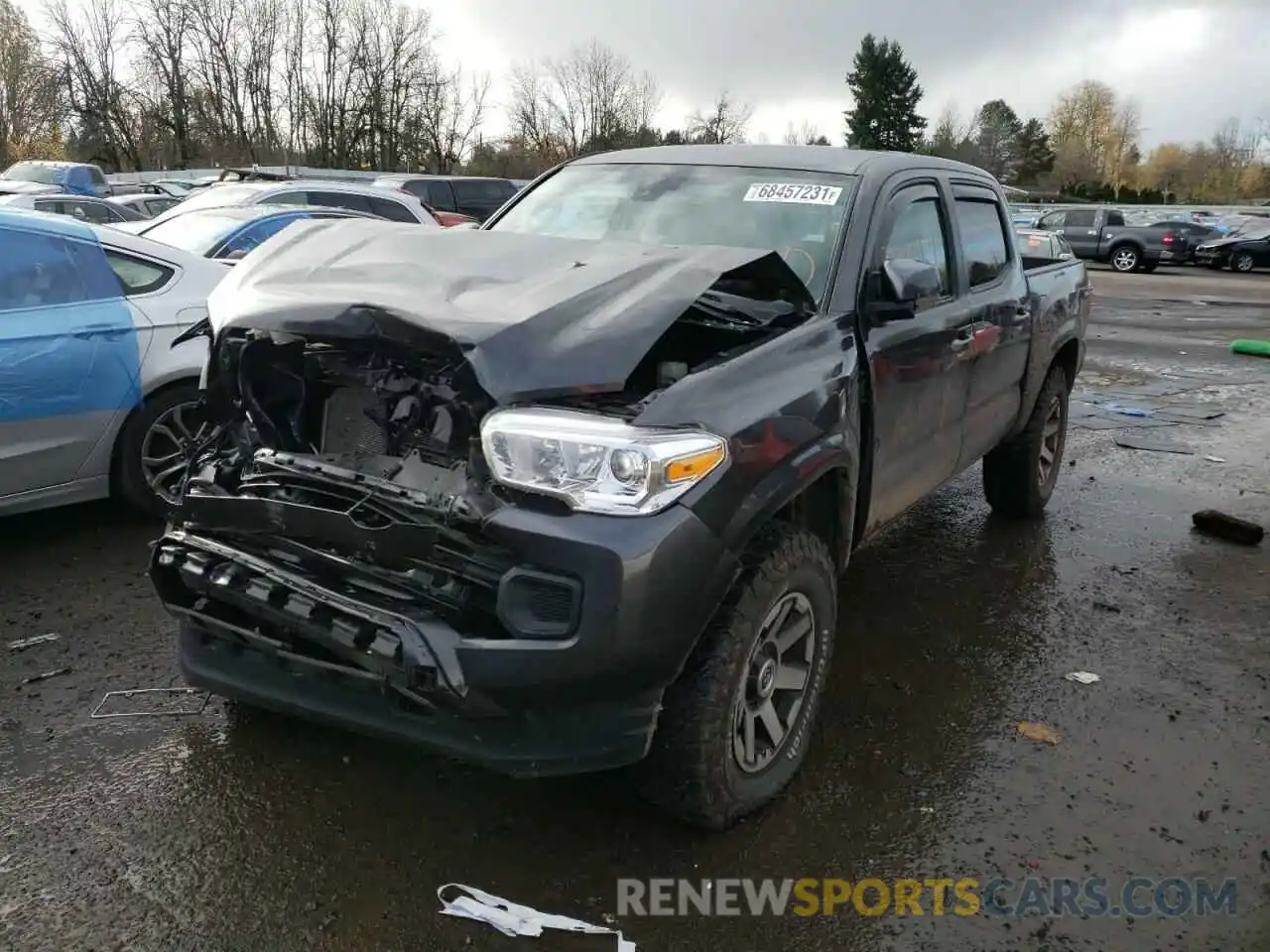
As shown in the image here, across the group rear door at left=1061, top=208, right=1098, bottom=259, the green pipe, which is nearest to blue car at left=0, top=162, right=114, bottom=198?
the green pipe

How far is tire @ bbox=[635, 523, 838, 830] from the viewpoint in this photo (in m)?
2.64

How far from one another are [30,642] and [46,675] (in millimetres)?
338

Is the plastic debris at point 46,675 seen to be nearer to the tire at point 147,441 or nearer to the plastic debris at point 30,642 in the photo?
the plastic debris at point 30,642

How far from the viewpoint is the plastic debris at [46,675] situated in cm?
360

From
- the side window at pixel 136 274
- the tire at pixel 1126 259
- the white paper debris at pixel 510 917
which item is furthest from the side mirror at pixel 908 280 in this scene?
the tire at pixel 1126 259

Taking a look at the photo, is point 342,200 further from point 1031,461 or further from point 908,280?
point 908,280

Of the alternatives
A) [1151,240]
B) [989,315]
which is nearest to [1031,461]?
[989,315]

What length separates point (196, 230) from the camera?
846 cm

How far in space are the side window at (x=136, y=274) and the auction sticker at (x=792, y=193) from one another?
3.03 metres

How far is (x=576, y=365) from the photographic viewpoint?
8.16ft

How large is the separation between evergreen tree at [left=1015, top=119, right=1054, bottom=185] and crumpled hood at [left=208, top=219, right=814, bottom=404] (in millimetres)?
87997

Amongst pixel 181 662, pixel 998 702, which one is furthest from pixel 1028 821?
pixel 181 662

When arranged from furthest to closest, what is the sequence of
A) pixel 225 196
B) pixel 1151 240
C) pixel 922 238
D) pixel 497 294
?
pixel 1151 240
pixel 225 196
pixel 922 238
pixel 497 294

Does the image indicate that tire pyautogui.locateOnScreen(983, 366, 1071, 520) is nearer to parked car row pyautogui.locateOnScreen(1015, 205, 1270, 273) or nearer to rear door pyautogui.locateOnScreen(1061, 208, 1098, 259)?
parked car row pyautogui.locateOnScreen(1015, 205, 1270, 273)
